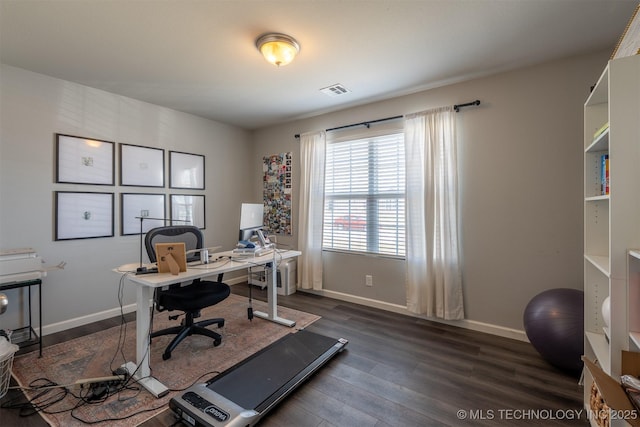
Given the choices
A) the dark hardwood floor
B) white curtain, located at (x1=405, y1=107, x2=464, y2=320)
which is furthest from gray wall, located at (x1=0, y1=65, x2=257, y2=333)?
white curtain, located at (x1=405, y1=107, x2=464, y2=320)

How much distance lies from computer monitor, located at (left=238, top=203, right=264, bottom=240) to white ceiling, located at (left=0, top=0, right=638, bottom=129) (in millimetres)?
1285

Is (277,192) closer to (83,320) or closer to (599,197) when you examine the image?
(83,320)

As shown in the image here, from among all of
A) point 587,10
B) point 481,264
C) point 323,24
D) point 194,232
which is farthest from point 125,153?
point 587,10

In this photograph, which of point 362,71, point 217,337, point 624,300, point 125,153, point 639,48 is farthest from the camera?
point 125,153

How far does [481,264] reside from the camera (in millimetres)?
2729

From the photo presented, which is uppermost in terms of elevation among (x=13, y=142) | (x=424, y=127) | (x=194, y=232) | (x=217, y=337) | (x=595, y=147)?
(x=424, y=127)

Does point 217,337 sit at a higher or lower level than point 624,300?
lower

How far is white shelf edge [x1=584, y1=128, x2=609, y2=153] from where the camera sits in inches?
55.0

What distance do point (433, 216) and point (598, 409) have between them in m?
1.80

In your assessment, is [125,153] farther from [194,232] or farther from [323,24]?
[323,24]

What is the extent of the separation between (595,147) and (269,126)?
3839 millimetres

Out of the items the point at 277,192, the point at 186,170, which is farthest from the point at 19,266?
the point at 277,192

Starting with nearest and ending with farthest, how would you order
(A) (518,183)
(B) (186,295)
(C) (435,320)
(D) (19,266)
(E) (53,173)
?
(D) (19,266) → (B) (186,295) → (A) (518,183) → (E) (53,173) → (C) (435,320)

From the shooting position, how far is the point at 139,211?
3307mm
